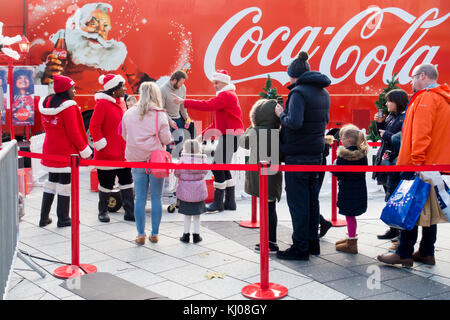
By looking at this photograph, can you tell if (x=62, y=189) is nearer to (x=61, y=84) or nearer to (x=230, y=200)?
(x=61, y=84)

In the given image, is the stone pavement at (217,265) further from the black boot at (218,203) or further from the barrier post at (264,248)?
the black boot at (218,203)

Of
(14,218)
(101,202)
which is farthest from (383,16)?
(14,218)

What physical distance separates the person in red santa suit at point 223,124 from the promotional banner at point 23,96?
14.6 feet

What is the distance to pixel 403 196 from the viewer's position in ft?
15.9

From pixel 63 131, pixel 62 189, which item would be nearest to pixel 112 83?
pixel 63 131

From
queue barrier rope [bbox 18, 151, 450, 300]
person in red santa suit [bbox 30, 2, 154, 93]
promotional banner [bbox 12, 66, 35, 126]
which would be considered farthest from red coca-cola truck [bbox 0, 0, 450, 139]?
queue barrier rope [bbox 18, 151, 450, 300]

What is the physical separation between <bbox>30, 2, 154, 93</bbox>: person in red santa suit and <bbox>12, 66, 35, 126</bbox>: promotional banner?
22cm

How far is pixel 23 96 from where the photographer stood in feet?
35.3

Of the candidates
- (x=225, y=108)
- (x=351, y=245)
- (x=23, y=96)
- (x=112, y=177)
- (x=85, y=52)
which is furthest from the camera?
(x=23, y=96)

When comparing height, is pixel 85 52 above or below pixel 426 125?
above

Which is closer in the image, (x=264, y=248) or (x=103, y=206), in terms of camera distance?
(x=264, y=248)

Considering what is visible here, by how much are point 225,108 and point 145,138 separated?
1.58 metres

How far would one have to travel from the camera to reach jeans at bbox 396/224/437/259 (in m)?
5.04

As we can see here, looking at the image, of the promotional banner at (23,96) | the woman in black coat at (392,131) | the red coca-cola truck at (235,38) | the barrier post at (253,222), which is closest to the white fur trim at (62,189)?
the barrier post at (253,222)
